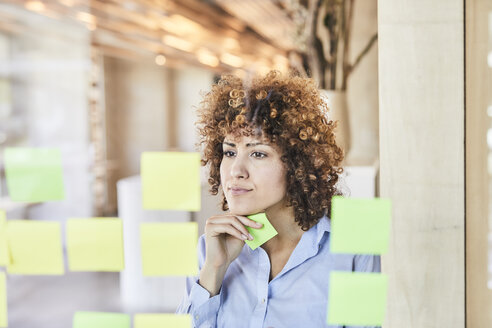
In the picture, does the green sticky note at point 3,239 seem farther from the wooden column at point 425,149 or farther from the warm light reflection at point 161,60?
the wooden column at point 425,149

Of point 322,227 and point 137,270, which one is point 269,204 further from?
point 137,270

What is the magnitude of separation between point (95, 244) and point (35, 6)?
0.49 meters

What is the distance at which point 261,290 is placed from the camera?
0.82 m

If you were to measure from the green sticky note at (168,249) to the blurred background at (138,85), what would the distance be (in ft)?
0.07

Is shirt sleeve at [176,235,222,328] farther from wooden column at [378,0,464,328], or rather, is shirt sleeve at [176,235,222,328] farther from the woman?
wooden column at [378,0,464,328]

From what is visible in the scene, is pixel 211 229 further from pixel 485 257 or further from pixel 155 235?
pixel 485 257

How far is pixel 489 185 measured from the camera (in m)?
0.85

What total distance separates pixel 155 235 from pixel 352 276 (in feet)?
1.26

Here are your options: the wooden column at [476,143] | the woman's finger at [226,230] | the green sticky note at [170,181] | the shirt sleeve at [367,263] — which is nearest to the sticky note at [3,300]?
the green sticky note at [170,181]

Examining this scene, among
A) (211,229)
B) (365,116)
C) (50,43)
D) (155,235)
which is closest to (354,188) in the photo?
(365,116)

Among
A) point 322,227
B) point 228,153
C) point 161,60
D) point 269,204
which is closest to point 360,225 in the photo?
point 322,227

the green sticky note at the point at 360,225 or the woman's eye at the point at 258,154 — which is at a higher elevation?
the woman's eye at the point at 258,154

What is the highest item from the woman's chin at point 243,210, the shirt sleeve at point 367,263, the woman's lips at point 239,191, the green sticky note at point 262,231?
→ the woman's lips at point 239,191

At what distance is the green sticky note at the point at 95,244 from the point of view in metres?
0.86
